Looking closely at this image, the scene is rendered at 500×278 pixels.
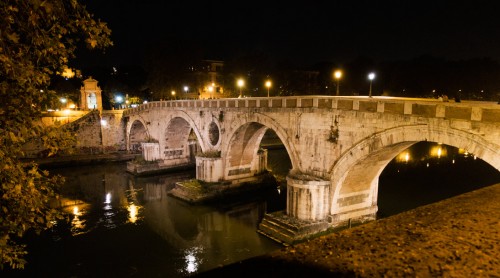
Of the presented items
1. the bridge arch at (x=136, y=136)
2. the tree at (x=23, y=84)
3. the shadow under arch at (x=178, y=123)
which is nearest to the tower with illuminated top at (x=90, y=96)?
the bridge arch at (x=136, y=136)

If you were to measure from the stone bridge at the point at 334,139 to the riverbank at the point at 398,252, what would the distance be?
2595 millimetres

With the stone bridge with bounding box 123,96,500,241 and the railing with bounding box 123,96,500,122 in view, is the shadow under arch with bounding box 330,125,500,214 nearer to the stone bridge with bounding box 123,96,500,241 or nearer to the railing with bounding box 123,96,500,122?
the stone bridge with bounding box 123,96,500,241

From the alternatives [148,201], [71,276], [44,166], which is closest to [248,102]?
[148,201]

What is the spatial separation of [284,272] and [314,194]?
33.0 feet

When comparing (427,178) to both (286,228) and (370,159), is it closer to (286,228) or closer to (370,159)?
(370,159)

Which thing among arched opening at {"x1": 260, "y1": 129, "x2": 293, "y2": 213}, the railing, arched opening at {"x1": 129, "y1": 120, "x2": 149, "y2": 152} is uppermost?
the railing

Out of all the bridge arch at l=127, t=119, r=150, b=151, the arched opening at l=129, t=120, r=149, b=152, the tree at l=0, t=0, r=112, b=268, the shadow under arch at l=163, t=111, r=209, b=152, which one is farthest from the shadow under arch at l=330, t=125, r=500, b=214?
the arched opening at l=129, t=120, r=149, b=152

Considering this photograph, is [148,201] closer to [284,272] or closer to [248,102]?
[248,102]

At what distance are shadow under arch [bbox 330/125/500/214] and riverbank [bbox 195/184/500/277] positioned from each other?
A: 2.12 metres

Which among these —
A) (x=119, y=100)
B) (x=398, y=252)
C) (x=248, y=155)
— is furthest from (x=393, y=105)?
(x=119, y=100)

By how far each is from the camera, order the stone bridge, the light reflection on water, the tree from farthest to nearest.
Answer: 1. the light reflection on water
2. the stone bridge
3. the tree

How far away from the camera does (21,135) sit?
5.05 meters

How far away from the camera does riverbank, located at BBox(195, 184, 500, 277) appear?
17.2 feet

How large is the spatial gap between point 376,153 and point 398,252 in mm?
7236
